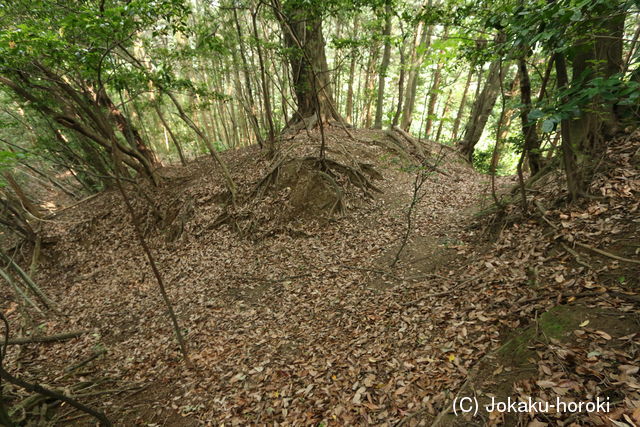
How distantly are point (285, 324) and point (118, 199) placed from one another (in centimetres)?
1228

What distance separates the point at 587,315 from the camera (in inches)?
114

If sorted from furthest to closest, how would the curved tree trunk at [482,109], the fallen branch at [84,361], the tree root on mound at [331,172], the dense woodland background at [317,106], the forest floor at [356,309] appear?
1. the curved tree trunk at [482,109]
2. the tree root on mound at [331,172]
3. the fallen branch at [84,361]
4. the dense woodland background at [317,106]
5. the forest floor at [356,309]

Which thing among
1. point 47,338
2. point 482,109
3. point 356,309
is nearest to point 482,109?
point 482,109

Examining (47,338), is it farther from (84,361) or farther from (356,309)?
(356,309)

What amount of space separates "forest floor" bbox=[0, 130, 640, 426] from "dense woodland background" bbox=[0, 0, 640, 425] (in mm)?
146

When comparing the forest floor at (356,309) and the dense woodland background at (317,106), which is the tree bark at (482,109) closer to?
the dense woodland background at (317,106)

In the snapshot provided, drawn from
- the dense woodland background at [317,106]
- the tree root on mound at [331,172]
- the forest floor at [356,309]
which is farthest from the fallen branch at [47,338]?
the tree root on mound at [331,172]

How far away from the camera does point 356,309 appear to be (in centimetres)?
545

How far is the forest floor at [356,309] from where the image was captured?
2.96 meters

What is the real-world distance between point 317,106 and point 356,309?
573 cm

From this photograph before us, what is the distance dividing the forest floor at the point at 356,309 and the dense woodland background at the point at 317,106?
0.15 meters

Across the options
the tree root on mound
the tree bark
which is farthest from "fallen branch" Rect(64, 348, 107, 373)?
the tree bark

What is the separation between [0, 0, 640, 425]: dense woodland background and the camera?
3.36 metres

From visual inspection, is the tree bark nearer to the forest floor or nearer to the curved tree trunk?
the curved tree trunk
